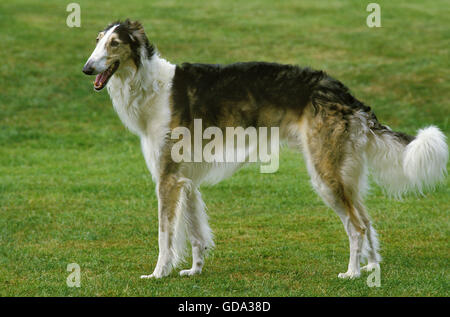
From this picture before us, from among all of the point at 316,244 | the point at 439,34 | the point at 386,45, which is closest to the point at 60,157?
the point at 316,244

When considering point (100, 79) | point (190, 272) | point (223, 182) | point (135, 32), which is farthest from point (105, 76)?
point (223, 182)

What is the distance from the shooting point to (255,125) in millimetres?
6109

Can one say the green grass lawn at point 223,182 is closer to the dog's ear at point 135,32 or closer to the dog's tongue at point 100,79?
the dog's tongue at point 100,79

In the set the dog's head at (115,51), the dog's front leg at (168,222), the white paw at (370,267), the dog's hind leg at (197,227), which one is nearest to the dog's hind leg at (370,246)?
the white paw at (370,267)

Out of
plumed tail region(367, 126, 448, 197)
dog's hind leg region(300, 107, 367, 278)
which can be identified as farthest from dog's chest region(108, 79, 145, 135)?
plumed tail region(367, 126, 448, 197)

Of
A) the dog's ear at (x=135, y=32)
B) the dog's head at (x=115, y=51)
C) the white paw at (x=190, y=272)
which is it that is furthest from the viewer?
the white paw at (x=190, y=272)

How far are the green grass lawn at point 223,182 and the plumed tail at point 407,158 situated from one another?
84cm

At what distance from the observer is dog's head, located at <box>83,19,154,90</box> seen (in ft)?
19.0

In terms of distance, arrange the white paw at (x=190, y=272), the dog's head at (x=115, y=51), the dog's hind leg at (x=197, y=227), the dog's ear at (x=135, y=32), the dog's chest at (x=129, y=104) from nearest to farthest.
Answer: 1. the dog's head at (x=115, y=51)
2. the dog's ear at (x=135, y=32)
3. the dog's chest at (x=129, y=104)
4. the white paw at (x=190, y=272)
5. the dog's hind leg at (x=197, y=227)

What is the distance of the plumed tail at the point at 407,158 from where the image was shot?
19.0 feet

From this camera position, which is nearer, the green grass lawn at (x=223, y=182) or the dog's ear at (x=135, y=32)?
the dog's ear at (x=135, y=32)

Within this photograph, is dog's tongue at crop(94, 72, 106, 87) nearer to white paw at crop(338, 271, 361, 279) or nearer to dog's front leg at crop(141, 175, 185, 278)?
dog's front leg at crop(141, 175, 185, 278)

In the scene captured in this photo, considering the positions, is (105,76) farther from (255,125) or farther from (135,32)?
(255,125)

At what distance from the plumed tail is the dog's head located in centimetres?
226
